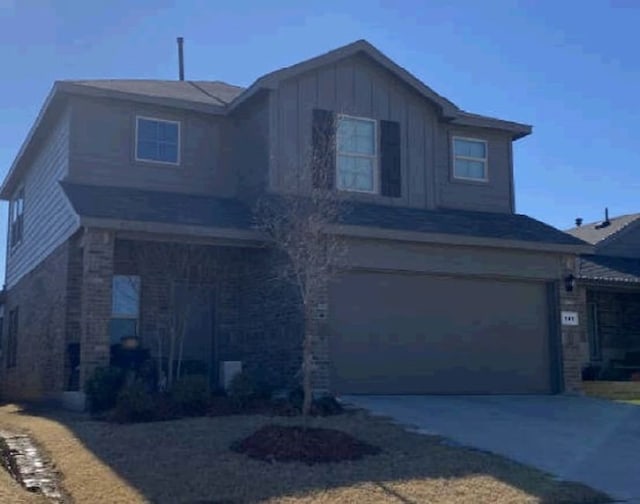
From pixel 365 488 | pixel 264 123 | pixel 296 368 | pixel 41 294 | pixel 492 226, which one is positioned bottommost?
pixel 365 488

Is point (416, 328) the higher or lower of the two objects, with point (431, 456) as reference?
higher

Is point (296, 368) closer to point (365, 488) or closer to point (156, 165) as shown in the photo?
point (156, 165)

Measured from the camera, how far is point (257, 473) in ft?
32.0

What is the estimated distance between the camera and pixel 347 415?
13.8m

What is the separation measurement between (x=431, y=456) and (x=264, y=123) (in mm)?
9295

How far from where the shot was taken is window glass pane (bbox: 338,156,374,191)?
18.6 metres

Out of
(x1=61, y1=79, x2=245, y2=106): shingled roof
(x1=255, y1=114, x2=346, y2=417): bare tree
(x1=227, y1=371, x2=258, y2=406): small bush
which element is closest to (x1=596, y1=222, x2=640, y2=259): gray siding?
(x1=61, y1=79, x2=245, y2=106): shingled roof

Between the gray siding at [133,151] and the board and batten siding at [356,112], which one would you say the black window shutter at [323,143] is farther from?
the gray siding at [133,151]

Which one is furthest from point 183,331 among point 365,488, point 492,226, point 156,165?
point 365,488

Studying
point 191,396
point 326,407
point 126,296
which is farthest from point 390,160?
point 191,396

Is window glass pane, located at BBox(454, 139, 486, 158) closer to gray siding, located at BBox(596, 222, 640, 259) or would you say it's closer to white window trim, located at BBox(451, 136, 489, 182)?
white window trim, located at BBox(451, 136, 489, 182)

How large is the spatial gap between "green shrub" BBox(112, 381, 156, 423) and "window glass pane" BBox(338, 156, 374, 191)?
23.2ft

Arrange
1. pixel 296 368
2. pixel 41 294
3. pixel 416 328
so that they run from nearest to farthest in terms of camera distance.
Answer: pixel 296 368
pixel 416 328
pixel 41 294

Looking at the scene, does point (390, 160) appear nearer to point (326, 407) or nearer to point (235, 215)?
point (235, 215)
